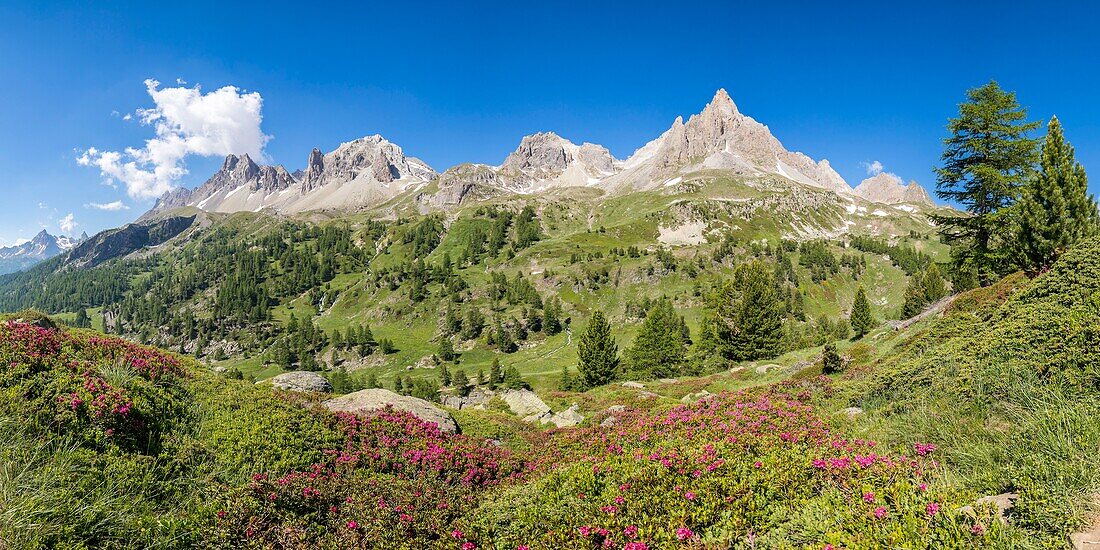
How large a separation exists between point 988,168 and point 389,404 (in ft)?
150

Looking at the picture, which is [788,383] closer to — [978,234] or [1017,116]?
[978,234]

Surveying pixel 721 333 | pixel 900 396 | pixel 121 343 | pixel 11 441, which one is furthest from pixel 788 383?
pixel 721 333

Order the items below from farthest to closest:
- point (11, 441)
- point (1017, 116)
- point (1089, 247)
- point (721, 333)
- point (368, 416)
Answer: point (721, 333)
point (1017, 116)
point (368, 416)
point (1089, 247)
point (11, 441)

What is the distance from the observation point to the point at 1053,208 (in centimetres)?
2839

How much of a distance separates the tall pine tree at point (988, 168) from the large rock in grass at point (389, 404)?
4238 cm

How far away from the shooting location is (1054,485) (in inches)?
223

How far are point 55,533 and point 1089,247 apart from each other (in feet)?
84.9

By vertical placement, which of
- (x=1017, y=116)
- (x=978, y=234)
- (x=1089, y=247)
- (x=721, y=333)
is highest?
(x=1017, y=116)

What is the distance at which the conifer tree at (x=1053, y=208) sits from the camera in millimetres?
27953

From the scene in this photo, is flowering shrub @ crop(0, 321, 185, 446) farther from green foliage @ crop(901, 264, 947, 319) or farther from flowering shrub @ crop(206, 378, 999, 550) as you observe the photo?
green foliage @ crop(901, 264, 947, 319)

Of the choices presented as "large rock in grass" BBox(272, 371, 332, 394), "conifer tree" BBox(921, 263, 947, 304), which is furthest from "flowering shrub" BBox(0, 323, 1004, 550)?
"conifer tree" BBox(921, 263, 947, 304)

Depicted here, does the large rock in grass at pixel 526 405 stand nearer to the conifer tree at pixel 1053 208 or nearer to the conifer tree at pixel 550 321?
the conifer tree at pixel 1053 208

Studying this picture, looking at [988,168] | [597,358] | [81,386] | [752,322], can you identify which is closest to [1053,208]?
[988,168]

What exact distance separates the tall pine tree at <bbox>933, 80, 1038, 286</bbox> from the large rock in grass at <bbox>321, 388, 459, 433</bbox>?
1668 inches
